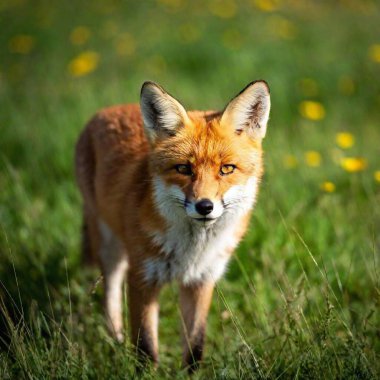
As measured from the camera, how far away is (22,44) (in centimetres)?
774

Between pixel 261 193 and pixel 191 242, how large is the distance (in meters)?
1.78

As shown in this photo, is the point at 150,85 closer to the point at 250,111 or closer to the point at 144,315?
the point at 250,111

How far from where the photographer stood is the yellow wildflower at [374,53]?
7302 mm

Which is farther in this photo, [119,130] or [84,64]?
[84,64]

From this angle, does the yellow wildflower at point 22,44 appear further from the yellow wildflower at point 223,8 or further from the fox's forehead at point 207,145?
the fox's forehead at point 207,145

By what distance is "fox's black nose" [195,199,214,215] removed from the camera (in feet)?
8.52

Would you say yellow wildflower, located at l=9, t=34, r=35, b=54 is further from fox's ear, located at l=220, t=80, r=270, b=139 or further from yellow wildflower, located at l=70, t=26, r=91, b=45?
fox's ear, located at l=220, t=80, r=270, b=139

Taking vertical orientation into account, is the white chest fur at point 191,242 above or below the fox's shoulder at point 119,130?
below

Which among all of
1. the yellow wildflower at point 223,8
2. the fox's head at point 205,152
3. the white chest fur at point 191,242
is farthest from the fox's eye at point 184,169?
the yellow wildflower at point 223,8

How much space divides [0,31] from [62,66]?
1.84 m

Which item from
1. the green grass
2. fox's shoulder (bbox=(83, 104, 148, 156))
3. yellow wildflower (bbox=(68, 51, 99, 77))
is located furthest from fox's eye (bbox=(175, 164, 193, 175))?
yellow wildflower (bbox=(68, 51, 99, 77))

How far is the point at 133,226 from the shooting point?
3285 millimetres

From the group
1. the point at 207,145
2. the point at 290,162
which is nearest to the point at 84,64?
the point at 290,162

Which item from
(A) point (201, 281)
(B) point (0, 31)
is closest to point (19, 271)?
(A) point (201, 281)
